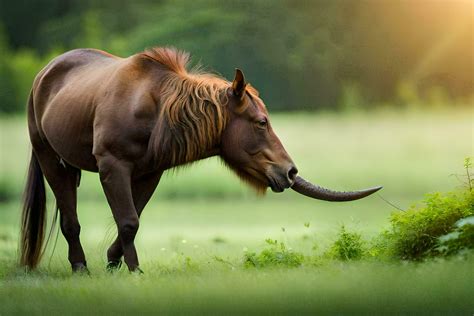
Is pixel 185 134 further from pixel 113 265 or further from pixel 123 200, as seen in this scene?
pixel 113 265

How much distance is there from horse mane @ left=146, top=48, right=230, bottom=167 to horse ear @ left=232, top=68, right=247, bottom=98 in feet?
0.42

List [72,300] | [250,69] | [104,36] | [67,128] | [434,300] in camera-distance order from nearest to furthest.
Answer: [434,300] < [72,300] < [67,128] < [250,69] < [104,36]

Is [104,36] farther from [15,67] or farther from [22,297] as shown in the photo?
[22,297]

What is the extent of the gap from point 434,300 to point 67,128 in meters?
3.68

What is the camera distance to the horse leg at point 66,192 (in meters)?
8.16

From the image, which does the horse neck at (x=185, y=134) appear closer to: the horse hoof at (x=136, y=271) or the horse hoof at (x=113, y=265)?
the horse hoof at (x=136, y=271)

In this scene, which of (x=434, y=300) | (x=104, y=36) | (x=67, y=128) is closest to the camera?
(x=434, y=300)

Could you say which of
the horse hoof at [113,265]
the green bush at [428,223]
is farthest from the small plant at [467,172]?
the horse hoof at [113,265]

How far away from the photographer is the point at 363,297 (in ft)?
17.8

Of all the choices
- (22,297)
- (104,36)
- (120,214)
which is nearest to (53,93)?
(120,214)

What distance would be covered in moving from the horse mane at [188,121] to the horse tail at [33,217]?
2031 mm

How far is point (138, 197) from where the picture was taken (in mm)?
7812

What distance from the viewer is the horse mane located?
6.97 meters

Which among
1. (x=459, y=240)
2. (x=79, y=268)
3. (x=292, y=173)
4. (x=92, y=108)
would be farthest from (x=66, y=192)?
(x=459, y=240)
